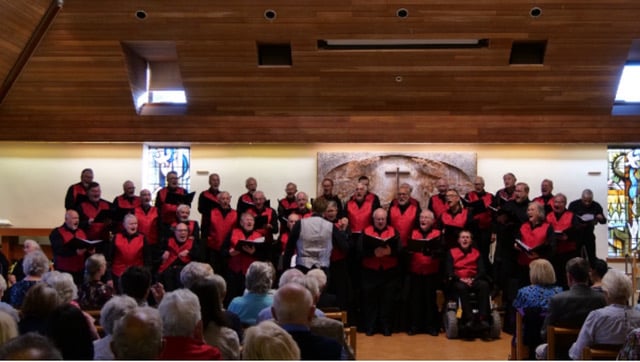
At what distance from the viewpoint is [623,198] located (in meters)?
13.3

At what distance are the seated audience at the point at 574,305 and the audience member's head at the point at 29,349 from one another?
4.14 m

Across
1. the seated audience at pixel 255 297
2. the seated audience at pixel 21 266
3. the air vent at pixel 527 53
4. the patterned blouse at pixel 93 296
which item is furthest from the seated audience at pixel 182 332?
the air vent at pixel 527 53

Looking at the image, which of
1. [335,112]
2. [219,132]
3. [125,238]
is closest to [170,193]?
[125,238]

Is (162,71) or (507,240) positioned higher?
(162,71)

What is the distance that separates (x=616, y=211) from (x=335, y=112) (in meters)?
4.89

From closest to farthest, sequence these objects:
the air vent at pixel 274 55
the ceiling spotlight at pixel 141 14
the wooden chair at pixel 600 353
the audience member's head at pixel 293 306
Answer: the audience member's head at pixel 293 306 → the wooden chair at pixel 600 353 → the ceiling spotlight at pixel 141 14 → the air vent at pixel 274 55

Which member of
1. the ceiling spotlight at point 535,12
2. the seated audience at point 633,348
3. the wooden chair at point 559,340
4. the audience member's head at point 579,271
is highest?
the ceiling spotlight at point 535,12

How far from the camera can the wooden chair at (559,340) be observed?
587cm

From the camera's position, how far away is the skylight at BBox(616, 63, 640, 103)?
13.0 meters

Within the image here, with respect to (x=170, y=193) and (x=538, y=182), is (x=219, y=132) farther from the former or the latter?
(x=538, y=182)

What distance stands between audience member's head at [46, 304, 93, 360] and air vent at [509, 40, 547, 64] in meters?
8.94

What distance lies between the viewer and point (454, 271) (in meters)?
9.13

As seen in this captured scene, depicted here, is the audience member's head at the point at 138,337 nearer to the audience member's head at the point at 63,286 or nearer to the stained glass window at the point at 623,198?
the audience member's head at the point at 63,286

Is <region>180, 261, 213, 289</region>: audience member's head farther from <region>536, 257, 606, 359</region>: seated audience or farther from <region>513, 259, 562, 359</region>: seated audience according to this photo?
<region>513, 259, 562, 359</region>: seated audience
